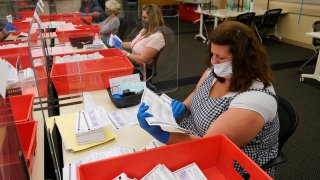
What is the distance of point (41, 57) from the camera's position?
1963mm

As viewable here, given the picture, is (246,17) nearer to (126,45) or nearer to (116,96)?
(126,45)

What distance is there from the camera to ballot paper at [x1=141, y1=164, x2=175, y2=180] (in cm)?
92

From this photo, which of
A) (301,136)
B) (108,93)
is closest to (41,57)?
(108,93)

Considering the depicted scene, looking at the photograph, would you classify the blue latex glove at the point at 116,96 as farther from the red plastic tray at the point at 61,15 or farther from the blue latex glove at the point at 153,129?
the red plastic tray at the point at 61,15

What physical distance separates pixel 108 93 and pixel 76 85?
0.76ft

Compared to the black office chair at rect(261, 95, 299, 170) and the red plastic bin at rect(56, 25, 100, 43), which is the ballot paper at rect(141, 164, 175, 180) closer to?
the black office chair at rect(261, 95, 299, 170)

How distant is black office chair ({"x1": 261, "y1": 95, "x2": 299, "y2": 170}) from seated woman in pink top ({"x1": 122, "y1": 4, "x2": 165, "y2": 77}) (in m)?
1.36

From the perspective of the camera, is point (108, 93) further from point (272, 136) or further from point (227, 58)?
point (272, 136)

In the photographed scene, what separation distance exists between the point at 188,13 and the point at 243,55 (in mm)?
7437

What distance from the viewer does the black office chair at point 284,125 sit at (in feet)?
4.14

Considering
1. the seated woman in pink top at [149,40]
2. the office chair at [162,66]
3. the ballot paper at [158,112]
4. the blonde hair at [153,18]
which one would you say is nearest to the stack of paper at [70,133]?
the ballot paper at [158,112]

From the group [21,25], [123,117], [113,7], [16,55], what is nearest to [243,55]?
[123,117]

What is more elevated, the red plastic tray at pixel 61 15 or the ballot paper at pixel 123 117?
the red plastic tray at pixel 61 15

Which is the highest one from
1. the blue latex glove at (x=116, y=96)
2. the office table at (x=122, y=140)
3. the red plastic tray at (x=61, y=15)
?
the red plastic tray at (x=61, y=15)
